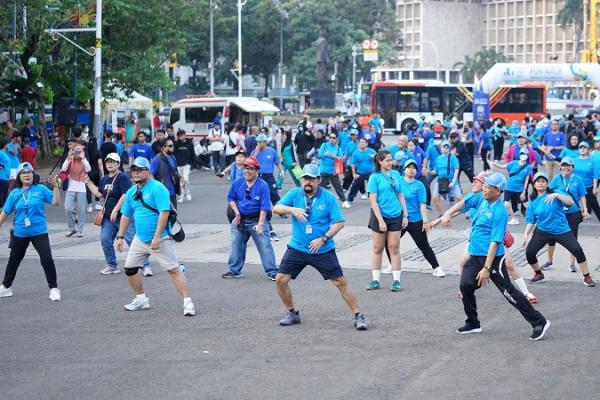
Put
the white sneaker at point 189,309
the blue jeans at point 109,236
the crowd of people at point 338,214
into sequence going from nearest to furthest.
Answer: the crowd of people at point 338,214 < the white sneaker at point 189,309 < the blue jeans at point 109,236

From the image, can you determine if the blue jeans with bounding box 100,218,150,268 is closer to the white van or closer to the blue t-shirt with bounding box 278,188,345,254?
the blue t-shirt with bounding box 278,188,345,254

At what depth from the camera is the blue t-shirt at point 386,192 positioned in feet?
42.8

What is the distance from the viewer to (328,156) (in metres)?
23.1

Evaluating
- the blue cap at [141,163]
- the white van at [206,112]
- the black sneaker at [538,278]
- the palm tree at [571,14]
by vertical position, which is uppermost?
the palm tree at [571,14]

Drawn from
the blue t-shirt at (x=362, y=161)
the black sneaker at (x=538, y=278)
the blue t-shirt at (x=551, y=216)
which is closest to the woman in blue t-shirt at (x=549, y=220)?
the blue t-shirt at (x=551, y=216)

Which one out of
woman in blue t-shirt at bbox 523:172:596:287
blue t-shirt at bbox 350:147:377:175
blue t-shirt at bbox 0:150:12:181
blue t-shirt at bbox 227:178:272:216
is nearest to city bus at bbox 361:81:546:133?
blue t-shirt at bbox 350:147:377:175

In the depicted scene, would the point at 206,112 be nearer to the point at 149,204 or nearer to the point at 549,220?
the point at 549,220

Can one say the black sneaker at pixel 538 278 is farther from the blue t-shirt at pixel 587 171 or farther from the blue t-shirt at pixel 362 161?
the blue t-shirt at pixel 362 161

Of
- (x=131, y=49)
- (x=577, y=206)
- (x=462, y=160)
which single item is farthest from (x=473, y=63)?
(x=577, y=206)

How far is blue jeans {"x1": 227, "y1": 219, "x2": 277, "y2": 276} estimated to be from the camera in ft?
45.3

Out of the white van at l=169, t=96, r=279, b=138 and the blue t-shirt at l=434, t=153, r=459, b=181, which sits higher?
the white van at l=169, t=96, r=279, b=138

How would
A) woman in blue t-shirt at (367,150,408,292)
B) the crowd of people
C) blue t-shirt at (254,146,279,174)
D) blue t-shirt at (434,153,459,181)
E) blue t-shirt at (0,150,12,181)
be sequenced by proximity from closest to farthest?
the crowd of people → woman in blue t-shirt at (367,150,408,292) → blue t-shirt at (254,146,279,174) → blue t-shirt at (434,153,459,181) → blue t-shirt at (0,150,12,181)

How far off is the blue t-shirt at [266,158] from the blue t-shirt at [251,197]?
6.40 m

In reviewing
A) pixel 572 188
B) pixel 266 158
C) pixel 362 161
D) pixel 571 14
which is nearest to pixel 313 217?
pixel 572 188
